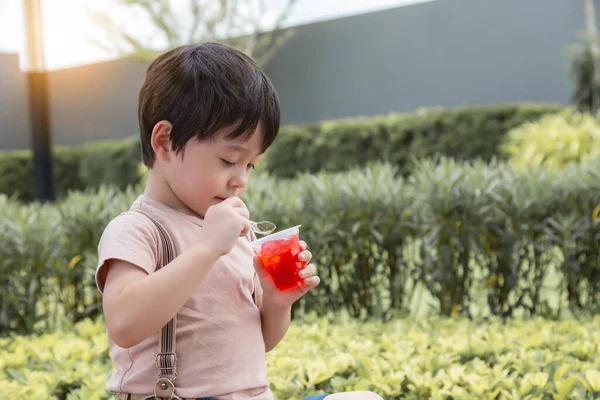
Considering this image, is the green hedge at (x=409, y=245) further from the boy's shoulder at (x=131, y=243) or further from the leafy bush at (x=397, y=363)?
the boy's shoulder at (x=131, y=243)

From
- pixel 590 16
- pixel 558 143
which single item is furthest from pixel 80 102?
pixel 558 143

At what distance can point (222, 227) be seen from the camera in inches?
52.1

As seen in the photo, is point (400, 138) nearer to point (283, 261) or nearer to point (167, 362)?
point (283, 261)

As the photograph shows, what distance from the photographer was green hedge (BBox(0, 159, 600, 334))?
3506 millimetres

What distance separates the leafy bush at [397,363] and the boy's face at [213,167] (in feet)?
2.92

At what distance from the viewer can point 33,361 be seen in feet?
8.73

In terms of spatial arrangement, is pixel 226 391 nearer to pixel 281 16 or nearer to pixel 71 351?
pixel 71 351

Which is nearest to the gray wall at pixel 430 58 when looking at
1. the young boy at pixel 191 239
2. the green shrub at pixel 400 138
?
the green shrub at pixel 400 138

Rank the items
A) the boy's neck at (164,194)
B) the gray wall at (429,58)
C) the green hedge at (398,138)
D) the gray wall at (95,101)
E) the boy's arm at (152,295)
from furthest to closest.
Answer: the gray wall at (95,101) < the gray wall at (429,58) < the green hedge at (398,138) < the boy's neck at (164,194) < the boy's arm at (152,295)

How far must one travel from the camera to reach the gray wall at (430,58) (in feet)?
41.2

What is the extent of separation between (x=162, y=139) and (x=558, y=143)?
7793 millimetres

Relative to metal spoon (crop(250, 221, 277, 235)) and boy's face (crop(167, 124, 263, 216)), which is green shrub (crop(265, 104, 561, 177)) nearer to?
metal spoon (crop(250, 221, 277, 235))

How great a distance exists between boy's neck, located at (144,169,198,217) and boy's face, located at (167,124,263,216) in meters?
0.03

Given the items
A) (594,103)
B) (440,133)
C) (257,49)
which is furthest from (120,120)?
(594,103)
